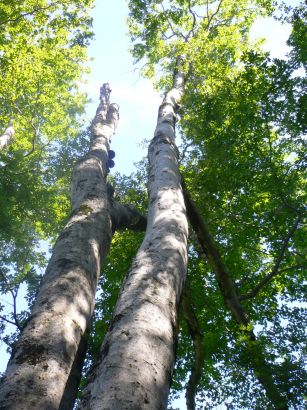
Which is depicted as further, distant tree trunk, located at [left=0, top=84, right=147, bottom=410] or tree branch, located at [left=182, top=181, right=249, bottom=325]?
tree branch, located at [left=182, top=181, right=249, bottom=325]

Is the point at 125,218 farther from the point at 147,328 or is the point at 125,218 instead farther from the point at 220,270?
the point at 147,328

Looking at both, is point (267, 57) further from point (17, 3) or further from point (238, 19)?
point (238, 19)

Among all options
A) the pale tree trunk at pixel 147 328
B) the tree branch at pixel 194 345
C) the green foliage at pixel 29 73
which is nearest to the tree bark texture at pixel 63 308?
the pale tree trunk at pixel 147 328

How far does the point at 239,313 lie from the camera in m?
6.34

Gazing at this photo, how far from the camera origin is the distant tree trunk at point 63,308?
312 centimetres

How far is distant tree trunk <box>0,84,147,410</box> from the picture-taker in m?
3.12

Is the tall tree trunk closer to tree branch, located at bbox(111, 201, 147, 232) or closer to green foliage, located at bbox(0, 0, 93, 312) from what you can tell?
tree branch, located at bbox(111, 201, 147, 232)

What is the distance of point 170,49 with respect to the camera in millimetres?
16047

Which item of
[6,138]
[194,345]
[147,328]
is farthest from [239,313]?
[6,138]

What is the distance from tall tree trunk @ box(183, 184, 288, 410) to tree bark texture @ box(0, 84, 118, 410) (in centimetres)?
189

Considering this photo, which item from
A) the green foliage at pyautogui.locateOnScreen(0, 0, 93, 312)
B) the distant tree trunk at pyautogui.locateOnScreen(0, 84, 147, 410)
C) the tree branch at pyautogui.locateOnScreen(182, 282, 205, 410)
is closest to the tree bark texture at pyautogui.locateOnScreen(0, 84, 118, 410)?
the distant tree trunk at pyautogui.locateOnScreen(0, 84, 147, 410)

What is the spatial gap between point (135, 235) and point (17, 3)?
31.2 feet

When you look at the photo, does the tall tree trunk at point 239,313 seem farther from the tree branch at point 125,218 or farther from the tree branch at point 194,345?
the tree branch at point 125,218

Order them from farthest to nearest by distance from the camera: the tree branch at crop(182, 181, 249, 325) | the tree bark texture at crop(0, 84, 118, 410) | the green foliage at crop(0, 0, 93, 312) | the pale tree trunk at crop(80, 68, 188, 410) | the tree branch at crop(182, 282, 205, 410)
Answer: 1. the green foliage at crop(0, 0, 93, 312)
2. the tree branch at crop(182, 282, 205, 410)
3. the tree branch at crop(182, 181, 249, 325)
4. the tree bark texture at crop(0, 84, 118, 410)
5. the pale tree trunk at crop(80, 68, 188, 410)
